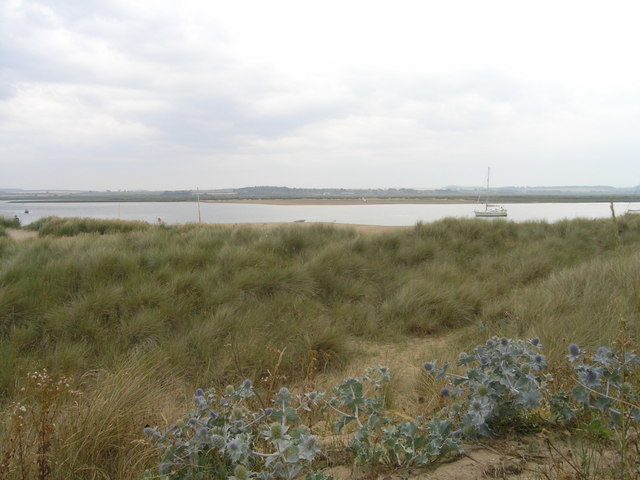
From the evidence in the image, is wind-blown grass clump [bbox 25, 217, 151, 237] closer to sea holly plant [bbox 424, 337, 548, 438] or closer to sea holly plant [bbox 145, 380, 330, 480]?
sea holly plant [bbox 145, 380, 330, 480]

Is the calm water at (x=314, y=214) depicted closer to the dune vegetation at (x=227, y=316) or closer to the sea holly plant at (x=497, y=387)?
the dune vegetation at (x=227, y=316)

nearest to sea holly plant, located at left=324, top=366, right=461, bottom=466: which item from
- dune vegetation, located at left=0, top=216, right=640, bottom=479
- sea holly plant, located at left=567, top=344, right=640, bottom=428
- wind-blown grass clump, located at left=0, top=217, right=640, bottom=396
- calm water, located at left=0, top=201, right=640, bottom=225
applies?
sea holly plant, located at left=567, top=344, right=640, bottom=428

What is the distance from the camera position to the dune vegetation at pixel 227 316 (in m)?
2.56

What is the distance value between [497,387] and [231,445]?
4.08 ft

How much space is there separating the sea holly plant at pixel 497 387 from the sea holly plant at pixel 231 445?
0.72 m

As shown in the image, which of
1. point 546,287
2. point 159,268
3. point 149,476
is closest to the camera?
point 149,476

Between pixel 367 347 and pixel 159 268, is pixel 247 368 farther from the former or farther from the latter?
pixel 159 268

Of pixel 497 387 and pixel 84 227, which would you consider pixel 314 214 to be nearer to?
pixel 84 227

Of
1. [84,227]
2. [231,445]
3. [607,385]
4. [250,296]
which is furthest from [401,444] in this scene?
[84,227]

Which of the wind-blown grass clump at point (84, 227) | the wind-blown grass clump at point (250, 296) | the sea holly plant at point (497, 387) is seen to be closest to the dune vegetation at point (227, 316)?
the wind-blown grass clump at point (250, 296)

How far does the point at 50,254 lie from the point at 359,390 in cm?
719

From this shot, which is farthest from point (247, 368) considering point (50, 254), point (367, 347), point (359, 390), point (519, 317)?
point (50, 254)

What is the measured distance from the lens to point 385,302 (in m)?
6.26

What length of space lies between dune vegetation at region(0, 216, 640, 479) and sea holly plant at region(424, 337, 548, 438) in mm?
524
